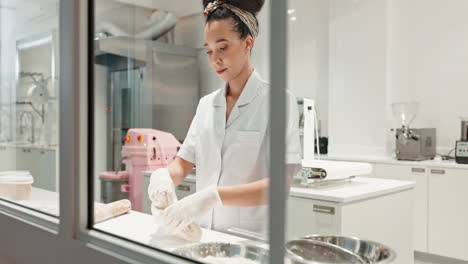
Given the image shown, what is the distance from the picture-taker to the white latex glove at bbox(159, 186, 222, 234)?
1.17m

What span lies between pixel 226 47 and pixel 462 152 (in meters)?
2.63

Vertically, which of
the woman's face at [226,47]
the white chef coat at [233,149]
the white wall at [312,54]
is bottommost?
the white chef coat at [233,149]

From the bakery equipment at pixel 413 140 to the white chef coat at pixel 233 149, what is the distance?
257cm

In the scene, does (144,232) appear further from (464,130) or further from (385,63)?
(385,63)

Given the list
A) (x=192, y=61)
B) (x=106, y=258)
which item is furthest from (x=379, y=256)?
(x=192, y=61)

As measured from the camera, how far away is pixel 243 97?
4.64 ft

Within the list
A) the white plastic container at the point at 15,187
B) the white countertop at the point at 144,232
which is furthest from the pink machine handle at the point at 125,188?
the white countertop at the point at 144,232

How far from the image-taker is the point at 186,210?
1.18 meters

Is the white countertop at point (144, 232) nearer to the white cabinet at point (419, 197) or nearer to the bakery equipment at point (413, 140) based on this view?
the white cabinet at point (419, 197)

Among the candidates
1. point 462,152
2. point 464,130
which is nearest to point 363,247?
point 462,152

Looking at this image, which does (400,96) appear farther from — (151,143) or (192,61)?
(151,143)

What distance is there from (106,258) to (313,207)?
1349 millimetres

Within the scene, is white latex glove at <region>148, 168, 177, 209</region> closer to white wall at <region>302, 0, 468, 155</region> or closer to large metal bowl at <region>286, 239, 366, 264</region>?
large metal bowl at <region>286, 239, 366, 264</region>

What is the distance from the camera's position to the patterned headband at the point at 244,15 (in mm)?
1352
